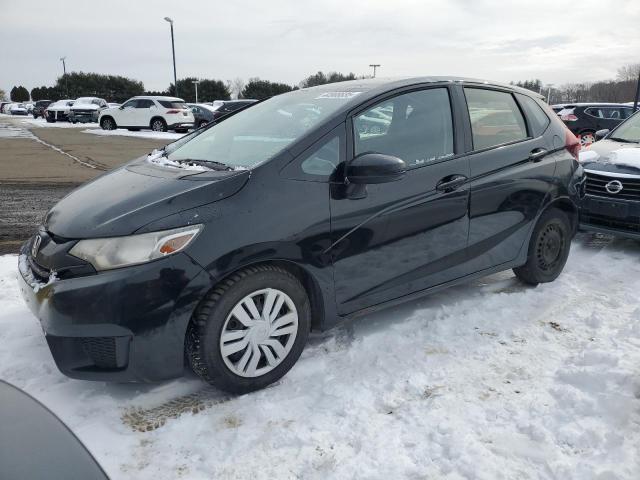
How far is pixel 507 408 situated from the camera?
2.61 meters

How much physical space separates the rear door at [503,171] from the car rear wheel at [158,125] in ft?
71.0

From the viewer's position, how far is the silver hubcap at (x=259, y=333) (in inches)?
103

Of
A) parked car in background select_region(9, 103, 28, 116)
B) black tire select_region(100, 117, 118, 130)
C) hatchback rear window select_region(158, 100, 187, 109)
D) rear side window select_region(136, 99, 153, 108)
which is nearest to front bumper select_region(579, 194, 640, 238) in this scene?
hatchback rear window select_region(158, 100, 187, 109)

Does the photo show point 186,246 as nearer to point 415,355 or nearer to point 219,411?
point 219,411

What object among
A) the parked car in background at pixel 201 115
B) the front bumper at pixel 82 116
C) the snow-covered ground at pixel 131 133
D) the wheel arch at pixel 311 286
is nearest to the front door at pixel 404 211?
the wheel arch at pixel 311 286

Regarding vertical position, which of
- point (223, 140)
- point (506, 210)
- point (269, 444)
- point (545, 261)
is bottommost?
point (269, 444)

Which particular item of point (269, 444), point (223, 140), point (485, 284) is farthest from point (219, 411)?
point (485, 284)

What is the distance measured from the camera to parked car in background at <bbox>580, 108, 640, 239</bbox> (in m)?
5.05

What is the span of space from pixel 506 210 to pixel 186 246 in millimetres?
2377

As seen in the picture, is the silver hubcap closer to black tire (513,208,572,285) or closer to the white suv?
black tire (513,208,572,285)

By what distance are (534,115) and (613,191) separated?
1691 mm

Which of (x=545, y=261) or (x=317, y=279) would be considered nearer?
(x=317, y=279)

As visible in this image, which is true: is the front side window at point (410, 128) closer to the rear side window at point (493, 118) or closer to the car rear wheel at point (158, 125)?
the rear side window at point (493, 118)

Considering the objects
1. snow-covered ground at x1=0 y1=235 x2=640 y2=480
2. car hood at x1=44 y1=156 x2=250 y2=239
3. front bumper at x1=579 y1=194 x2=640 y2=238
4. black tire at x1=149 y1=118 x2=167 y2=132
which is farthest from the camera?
black tire at x1=149 y1=118 x2=167 y2=132
